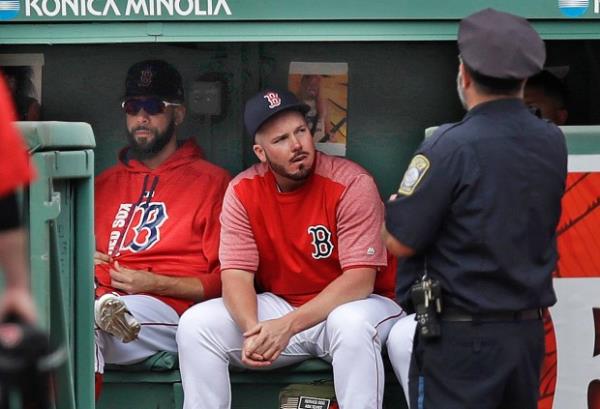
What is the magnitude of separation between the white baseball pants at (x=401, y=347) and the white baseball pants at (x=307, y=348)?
53 mm

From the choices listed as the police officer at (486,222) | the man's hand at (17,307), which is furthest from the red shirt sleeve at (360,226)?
the man's hand at (17,307)

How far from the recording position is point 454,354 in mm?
3986

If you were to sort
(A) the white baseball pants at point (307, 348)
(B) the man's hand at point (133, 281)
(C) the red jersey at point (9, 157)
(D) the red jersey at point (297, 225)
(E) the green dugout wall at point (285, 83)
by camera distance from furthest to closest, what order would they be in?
(E) the green dugout wall at point (285, 83) → (B) the man's hand at point (133, 281) → (D) the red jersey at point (297, 225) → (A) the white baseball pants at point (307, 348) → (C) the red jersey at point (9, 157)

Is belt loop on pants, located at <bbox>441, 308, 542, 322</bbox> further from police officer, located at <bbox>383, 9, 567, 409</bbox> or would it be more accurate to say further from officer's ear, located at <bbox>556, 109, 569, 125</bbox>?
officer's ear, located at <bbox>556, 109, 569, 125</bbox>

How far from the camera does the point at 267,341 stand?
17.1ft

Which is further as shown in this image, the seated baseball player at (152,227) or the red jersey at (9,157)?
the seated baseball player at (152,227)

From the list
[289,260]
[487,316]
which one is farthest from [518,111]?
[289,260]

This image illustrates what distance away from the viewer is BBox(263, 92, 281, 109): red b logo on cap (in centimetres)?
548

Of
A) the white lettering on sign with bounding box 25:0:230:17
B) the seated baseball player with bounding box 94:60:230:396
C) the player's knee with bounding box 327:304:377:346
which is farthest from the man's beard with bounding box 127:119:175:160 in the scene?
the player's knee with bounding box 327:304:377:346

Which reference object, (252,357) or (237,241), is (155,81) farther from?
(252,357)

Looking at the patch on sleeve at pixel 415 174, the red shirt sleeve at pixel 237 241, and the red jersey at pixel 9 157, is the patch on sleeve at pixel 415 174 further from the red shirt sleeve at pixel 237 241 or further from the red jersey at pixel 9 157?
the red shirt sleeve at pixel 237 241

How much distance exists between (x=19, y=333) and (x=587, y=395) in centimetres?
273

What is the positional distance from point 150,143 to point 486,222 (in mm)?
2460

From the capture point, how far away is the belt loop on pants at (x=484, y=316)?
3971 millimetres
